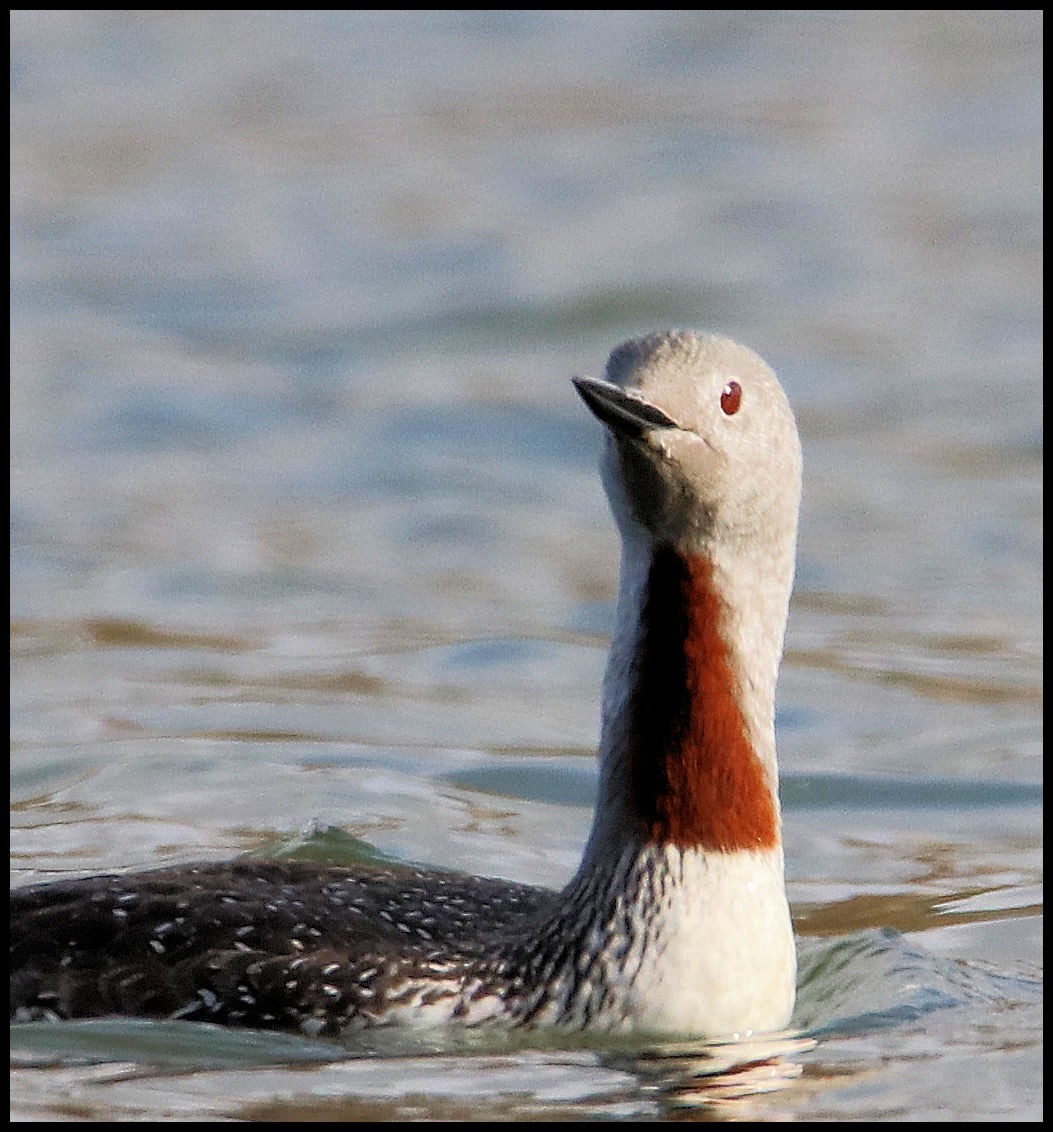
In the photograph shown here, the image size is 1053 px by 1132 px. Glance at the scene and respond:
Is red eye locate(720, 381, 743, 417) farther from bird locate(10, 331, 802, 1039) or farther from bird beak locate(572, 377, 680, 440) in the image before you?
bird beak locate(572, 377, 680, 440)

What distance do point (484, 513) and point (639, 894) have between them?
870 centimetres

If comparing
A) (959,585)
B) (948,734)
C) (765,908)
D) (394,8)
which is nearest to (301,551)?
(959,585)

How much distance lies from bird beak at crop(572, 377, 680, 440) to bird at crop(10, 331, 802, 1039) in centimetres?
2

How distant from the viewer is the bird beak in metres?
6.81

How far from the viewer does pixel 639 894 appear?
24.1 ft

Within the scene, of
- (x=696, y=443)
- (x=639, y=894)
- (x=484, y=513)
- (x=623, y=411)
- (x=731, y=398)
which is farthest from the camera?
(x=484, y=513)

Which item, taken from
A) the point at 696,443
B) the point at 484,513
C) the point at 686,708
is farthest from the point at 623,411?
the point at 484,513

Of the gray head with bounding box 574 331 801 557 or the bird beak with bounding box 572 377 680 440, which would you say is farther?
the gray head with bounding box 574 331 801 557

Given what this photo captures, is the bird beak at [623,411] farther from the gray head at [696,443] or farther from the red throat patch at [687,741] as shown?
the red throat patch at [687,741]

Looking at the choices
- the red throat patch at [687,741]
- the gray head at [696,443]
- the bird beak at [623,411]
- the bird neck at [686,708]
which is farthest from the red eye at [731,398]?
the red throat patch at [687,741]

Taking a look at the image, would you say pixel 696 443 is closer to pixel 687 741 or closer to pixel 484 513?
pixel 687 741

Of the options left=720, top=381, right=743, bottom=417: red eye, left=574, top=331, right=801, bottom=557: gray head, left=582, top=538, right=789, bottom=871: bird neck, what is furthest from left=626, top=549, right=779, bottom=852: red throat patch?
left=720, top=381, right=743, bottom=417: red eye

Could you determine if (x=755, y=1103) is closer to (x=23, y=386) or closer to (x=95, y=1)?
(x=23, y=386)

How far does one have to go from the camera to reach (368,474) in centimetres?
1667
